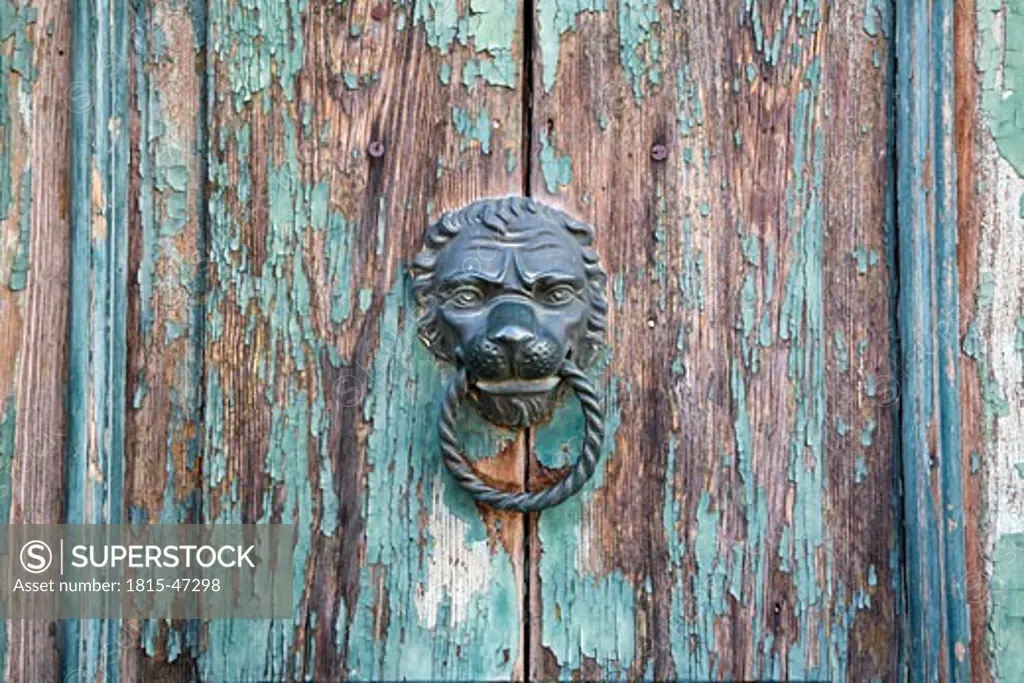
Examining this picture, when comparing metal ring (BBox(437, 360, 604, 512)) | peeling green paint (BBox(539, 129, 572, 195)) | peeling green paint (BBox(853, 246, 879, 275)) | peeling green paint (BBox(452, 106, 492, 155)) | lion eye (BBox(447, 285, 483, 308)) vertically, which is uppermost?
peeling green paint (BBox(452, 106, 492, 155))

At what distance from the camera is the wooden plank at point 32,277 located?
881 mm

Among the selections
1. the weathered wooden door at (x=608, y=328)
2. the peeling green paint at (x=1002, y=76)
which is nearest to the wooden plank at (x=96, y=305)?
the weathered wooden door at (x=608, y=328)

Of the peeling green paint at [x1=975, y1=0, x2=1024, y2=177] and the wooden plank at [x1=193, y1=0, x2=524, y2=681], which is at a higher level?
the peeling green paint at [x1=975, y1=0, x2=1024, y2=177]

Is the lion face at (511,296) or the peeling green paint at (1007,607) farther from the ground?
the lion face at (511,296)

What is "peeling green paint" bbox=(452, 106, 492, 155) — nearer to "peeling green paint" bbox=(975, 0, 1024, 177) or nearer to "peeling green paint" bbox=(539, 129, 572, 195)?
"peeling green paint" bbox=(539, 129, 572, 195)

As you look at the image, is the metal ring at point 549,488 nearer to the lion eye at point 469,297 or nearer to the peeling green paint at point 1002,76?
the lion eye at point 469,297

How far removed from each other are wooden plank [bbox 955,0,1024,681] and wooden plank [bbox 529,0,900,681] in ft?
0.19

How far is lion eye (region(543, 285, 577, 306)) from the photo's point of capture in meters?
0.87

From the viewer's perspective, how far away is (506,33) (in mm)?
911

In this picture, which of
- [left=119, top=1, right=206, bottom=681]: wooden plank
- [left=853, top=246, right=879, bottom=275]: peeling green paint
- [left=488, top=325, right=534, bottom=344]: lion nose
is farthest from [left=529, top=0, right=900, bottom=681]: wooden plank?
[left=119, top=1, right=206, bottom=681]: wooden plank

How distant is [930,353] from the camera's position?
34.8 inches

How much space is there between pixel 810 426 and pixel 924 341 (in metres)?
0.11

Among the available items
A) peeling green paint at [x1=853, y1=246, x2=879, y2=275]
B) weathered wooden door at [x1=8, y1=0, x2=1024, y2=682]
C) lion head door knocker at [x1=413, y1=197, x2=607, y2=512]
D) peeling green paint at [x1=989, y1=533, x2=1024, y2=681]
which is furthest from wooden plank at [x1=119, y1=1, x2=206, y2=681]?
peeling green paint at [x1=989, y1=533, x2=1024, y2=681]

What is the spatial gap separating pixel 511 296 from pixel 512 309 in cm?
2
